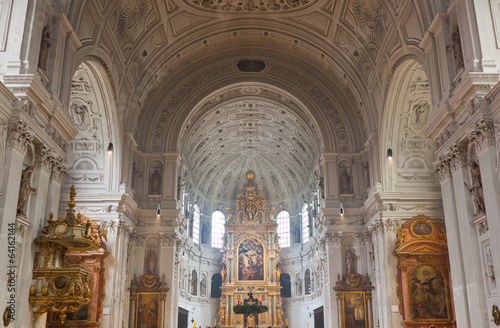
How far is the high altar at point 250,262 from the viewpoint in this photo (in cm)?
3619

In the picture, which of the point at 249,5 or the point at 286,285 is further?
the point at 286,285

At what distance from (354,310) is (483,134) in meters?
13.9

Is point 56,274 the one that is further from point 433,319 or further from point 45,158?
point 433,319

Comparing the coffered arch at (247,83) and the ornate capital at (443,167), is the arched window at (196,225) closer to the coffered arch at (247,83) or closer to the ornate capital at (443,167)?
the coffered arch at (247,83)

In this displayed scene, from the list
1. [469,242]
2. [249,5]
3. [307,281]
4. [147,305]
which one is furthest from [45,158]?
[307,281]

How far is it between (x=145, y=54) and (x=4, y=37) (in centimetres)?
1128

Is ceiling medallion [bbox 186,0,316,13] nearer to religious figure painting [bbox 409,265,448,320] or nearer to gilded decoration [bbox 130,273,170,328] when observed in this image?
religious figure painting [bbox 409,265,448,320]

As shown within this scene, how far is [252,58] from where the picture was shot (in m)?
27.0

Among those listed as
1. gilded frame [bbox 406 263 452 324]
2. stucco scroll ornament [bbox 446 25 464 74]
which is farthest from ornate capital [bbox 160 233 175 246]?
stucco scroll ornament [bbox 446 25 464 74]

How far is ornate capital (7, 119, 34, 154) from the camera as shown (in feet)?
37.0

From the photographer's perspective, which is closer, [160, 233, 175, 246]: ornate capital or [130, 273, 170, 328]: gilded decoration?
[130, 273, 170, 328]: gilded decoration

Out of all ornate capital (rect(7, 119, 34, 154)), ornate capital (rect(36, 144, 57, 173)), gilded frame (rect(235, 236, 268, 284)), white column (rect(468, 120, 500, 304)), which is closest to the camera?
white column (rect(468, 120, 500, 304))

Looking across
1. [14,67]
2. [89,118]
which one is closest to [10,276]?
[14,67]

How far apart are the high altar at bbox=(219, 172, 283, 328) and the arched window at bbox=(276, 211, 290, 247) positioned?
2097mm
